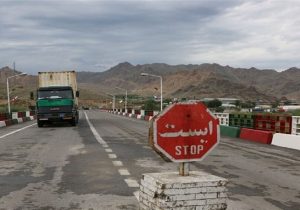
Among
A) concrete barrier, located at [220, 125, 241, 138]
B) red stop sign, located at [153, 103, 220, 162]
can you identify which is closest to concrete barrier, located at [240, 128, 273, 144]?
concrete barrier, located at [220, 125, 241, 138]

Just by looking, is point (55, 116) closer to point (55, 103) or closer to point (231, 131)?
point (55, 103)

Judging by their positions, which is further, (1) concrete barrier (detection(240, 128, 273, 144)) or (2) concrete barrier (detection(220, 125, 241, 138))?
(2) concrete barrier (detection(220, 125, 241, 138))

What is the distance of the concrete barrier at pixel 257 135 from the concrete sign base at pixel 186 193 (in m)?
15.7

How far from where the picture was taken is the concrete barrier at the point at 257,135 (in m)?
21.4

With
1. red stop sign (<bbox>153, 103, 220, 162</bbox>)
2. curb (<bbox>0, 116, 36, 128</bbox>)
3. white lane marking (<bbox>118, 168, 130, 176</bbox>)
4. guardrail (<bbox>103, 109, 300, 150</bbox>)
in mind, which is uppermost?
red stop sign (<bbox>153, 103, 220, 162</bbox>)

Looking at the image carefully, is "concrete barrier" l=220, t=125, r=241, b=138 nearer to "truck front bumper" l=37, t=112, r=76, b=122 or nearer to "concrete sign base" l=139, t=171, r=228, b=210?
"truck front bumper" l=37, t=112, r=76, b=122

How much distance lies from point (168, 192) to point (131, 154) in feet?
31.3

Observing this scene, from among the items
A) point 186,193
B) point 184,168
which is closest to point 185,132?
point 184,168

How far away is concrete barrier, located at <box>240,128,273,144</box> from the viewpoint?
21438mm

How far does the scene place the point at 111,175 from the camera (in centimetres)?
1091

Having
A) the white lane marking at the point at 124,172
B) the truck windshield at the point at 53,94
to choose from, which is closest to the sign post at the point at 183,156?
the white lane marking at the point at 124,172

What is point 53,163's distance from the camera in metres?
13.2

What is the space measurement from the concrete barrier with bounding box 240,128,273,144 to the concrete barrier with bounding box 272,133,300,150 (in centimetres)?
44

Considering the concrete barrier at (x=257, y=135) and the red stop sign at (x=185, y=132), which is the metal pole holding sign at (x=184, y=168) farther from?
the concrete barrier at (x=257, y=135)
